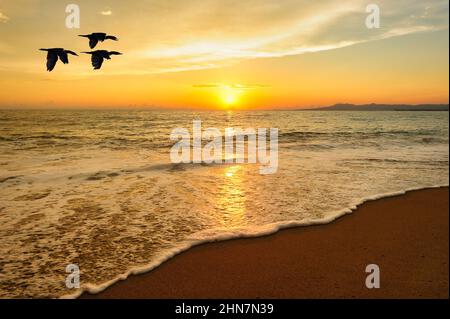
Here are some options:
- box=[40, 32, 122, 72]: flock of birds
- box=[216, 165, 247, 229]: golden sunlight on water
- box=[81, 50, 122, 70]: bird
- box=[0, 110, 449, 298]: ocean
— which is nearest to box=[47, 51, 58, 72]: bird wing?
box=[40, 32, 122, 72]: flock of birds

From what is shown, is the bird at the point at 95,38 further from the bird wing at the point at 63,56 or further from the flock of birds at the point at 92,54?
the bird wing at the point at 63,56

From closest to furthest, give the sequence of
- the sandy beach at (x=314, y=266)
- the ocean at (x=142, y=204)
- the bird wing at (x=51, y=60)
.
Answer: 1. the bird wing at (x=51, y=60)
2. the sandy beach at (x=314, y=266)
3. the ocean at (x=142, y=204)

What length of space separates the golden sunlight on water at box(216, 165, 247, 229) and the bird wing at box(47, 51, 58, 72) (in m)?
3.73

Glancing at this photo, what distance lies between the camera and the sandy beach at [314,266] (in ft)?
12.5

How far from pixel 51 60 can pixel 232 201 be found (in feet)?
16.3

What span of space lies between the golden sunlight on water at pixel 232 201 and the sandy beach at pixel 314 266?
75 cm

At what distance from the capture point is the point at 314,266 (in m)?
4.33

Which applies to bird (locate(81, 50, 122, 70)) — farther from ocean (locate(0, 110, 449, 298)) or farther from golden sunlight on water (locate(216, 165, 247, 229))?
golden sunlight on water (locate(216, 165, 247, 229))

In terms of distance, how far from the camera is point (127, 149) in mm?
15414

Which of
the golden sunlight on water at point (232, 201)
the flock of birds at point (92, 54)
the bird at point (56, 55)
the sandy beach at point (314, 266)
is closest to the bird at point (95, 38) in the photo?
the flock of birds at point (92, 54)

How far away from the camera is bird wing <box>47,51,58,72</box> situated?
261cm
